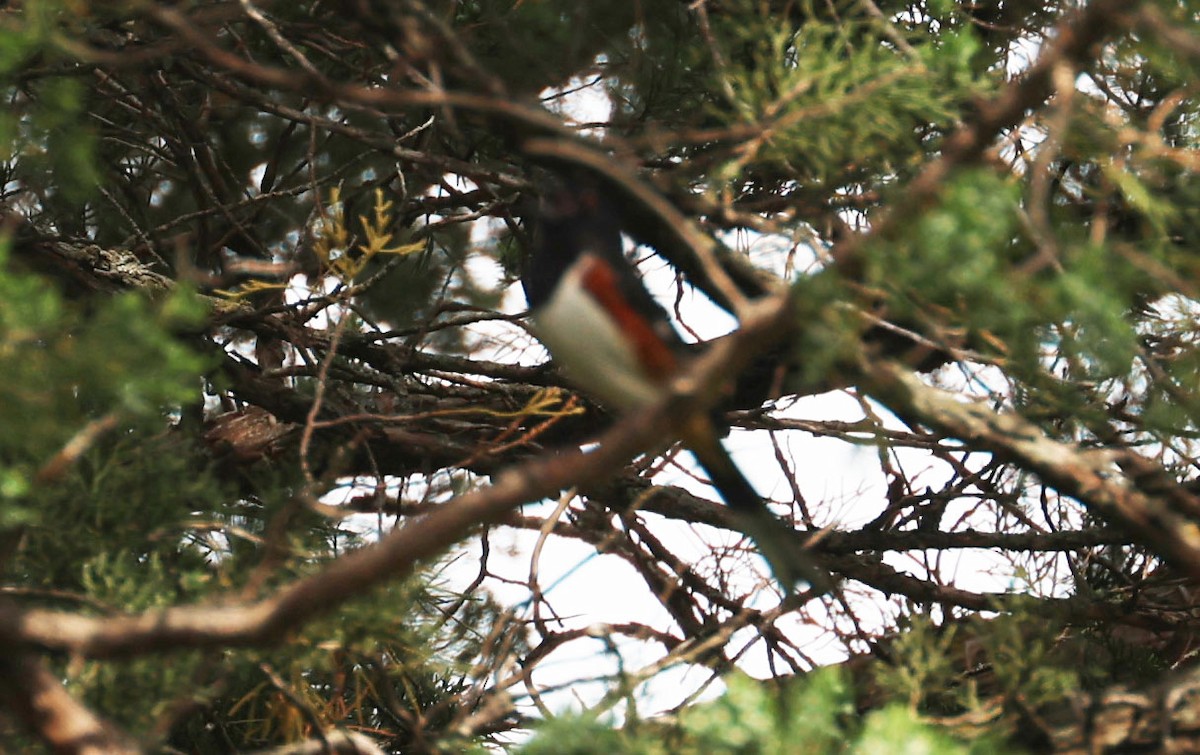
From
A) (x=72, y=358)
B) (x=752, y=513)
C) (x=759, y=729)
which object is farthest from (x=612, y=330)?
(x=72, y=358)

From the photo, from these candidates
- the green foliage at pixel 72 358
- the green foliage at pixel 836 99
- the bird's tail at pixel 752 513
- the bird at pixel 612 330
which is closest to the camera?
the green foliage at pixel 72 358

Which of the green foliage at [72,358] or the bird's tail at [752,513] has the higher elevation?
the green foliage at [72,358]

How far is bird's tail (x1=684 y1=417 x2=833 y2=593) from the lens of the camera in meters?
2.89

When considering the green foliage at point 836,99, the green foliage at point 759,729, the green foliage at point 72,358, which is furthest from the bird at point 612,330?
the green foliage at point 72,358

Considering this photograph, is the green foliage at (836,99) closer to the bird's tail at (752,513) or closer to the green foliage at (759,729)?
the bird's tail at (752,513)

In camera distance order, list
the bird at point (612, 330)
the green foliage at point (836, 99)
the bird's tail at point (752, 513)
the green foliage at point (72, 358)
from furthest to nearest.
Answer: the bird's tail at point (752, 513) < the bird at point (612, 330) < the green foliage at point (836, 99) < the green foliage at point (72, 358)

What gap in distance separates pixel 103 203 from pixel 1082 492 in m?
3.54

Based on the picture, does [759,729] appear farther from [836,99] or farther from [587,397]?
[587,397]

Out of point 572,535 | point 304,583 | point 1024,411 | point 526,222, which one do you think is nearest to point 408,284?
point 526,222

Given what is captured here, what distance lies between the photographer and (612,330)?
2.67 meters

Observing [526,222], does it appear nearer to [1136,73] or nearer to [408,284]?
[408,284]

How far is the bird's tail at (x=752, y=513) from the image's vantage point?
2.89 m

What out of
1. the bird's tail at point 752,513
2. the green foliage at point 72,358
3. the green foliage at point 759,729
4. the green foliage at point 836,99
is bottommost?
the green foliage at point 759,729

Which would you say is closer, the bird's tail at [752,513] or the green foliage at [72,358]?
the green foliage at [72,358]
